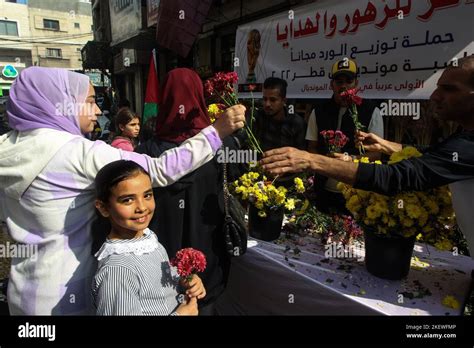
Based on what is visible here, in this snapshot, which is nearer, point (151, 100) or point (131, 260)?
point (131, 260)

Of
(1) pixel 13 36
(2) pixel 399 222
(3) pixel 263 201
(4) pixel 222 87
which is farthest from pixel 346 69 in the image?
(1) pixel 13 36

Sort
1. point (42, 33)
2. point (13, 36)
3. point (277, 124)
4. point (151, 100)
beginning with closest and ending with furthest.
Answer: point (277, 124)
point (151, 100)
point (13, 36)
point (42, 33)

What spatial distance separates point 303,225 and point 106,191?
129 cm

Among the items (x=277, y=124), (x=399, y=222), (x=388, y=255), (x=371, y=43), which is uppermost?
(x=371, y=43)

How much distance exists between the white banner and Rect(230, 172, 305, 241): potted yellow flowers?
2.43 metres

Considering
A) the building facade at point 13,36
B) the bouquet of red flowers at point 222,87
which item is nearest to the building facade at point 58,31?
the building facade at point 13,36

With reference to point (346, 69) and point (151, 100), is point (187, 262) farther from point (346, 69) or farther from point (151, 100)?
point (151, 100)

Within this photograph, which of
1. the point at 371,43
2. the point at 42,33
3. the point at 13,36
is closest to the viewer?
the point at 371,43

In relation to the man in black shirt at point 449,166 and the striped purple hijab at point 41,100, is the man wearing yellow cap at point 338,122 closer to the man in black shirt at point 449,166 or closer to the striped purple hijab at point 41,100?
the man in black shirt at point 449,166

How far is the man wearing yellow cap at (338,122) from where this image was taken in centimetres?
236

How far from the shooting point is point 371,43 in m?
3.81

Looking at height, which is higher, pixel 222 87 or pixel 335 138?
pixel 222 87

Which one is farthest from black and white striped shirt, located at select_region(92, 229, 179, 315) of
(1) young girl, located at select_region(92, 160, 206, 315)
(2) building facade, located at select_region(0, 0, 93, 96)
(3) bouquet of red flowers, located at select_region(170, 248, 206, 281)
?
(2) building facade, located at select_region(0, 0, 93, 96)

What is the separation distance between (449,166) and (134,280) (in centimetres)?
124
